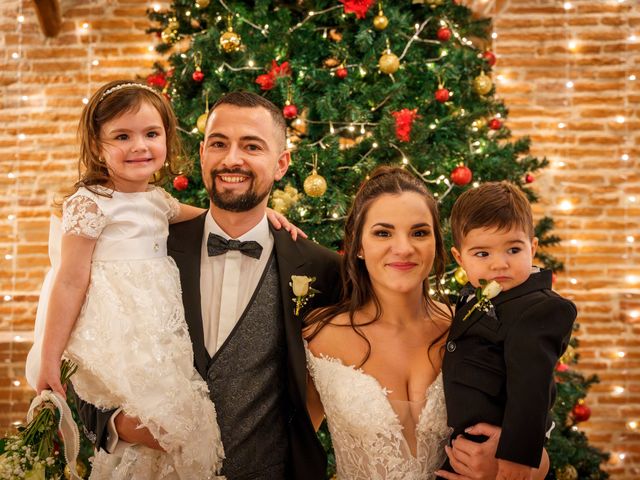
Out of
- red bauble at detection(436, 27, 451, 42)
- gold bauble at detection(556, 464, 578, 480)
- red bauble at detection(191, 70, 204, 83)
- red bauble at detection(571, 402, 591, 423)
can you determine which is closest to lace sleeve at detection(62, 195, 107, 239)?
red bauble at detection(191, 70, 204, 83)

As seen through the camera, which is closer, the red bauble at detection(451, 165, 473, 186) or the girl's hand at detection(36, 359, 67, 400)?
the girl's hand at detection(36, 359, 67, 400)

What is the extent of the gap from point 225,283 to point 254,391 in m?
0.40

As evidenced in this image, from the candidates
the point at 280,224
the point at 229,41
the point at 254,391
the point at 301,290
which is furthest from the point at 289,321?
the point at 229,41

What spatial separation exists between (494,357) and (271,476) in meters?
0.89

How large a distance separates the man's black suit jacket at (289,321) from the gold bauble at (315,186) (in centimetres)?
68

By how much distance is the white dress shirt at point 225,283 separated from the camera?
217cm

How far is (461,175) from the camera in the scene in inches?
122

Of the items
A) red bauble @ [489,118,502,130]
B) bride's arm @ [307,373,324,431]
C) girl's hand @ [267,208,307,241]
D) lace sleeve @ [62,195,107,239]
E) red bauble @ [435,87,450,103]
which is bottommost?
bride's arm @ [307,373,324,431]

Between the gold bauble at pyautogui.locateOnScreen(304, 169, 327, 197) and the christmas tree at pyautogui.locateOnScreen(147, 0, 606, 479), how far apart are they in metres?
0.04

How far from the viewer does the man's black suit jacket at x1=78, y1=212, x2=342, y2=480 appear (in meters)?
2.12

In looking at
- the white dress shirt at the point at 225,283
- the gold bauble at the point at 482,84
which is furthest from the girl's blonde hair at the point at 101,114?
the gold bauble at the point at 482,84

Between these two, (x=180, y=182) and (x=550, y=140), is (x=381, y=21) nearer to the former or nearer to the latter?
(x=180, y=182)

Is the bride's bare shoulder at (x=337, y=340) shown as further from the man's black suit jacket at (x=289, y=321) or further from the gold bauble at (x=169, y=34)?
the gold bauble at (x=169, y=34)

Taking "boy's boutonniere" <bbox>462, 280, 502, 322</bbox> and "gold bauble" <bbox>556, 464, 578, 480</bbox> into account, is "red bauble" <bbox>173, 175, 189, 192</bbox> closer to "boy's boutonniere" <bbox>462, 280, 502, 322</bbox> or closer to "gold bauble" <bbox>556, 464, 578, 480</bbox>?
"boy's boutonniere" <bbox>462, 280, 502, 322</bbox>
